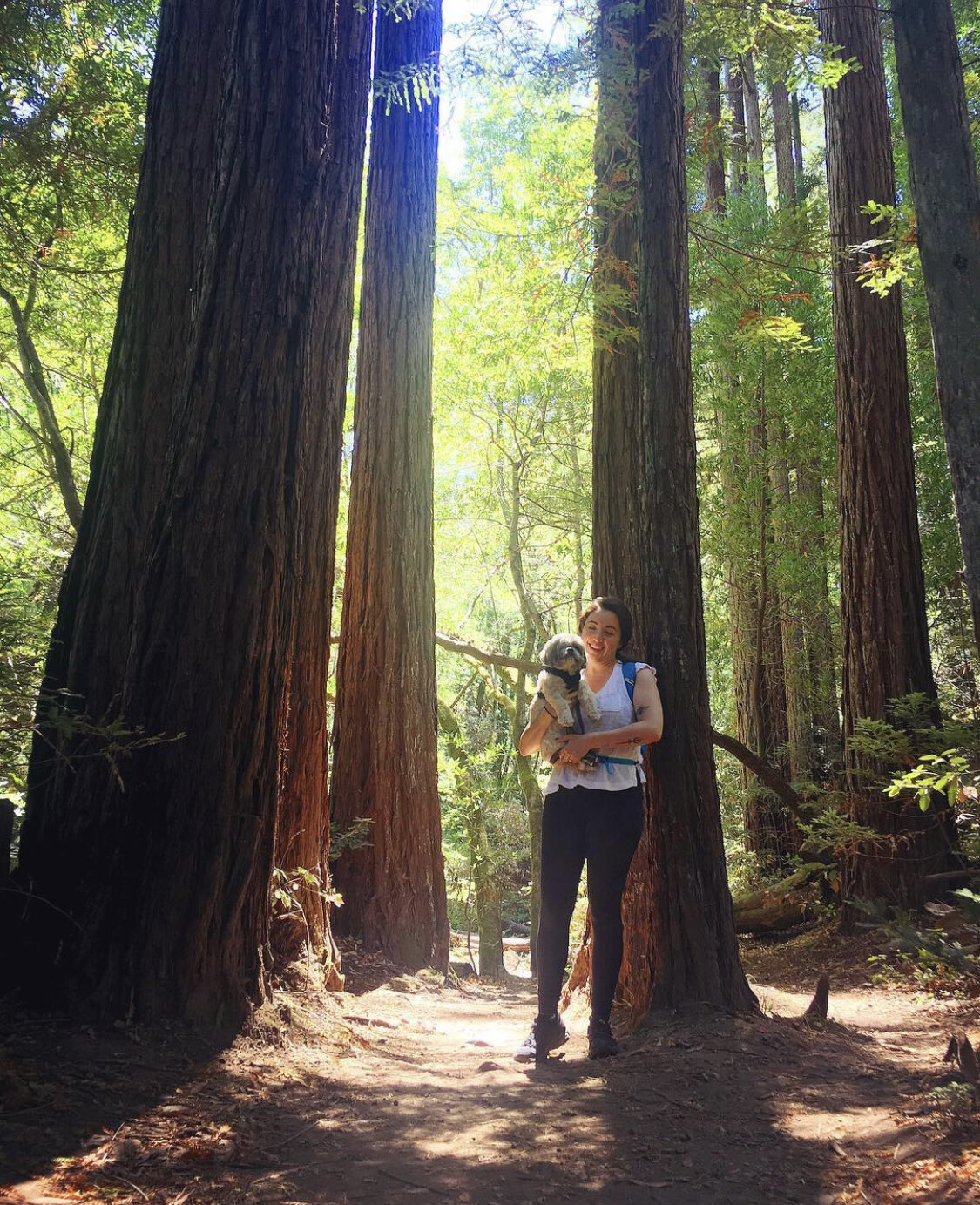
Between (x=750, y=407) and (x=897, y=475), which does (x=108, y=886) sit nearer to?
(x=897, y=475)

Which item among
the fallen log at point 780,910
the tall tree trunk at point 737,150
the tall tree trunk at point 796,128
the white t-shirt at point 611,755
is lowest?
the fallen log at point 780,910

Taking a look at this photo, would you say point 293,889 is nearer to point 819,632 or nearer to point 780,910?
point 780,910

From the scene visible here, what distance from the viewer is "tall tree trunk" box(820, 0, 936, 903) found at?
25.3 feet

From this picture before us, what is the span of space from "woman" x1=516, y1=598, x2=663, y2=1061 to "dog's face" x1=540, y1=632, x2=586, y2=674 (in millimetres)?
242

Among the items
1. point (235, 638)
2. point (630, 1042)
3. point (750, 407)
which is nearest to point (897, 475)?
point (750, 407)

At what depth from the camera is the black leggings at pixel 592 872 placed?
14.2 ft

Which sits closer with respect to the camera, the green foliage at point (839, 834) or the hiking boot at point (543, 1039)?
the hiking boot at point (543, 1039)

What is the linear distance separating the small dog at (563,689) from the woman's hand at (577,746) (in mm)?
33

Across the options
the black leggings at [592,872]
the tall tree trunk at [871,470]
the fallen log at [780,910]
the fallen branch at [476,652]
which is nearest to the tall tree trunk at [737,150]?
→ the tall tree trunk at [871,470]

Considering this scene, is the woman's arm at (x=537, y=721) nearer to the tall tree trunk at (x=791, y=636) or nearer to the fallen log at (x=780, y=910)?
the fallen log at (x=780, y=910)

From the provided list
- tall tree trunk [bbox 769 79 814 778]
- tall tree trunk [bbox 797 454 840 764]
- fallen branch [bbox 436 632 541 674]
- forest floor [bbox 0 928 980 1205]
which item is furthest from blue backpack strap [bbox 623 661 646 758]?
tall tree trunk [bbox 797 454 840 764]

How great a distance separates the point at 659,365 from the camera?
5.09m

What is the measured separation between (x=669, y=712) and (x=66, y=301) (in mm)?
7758

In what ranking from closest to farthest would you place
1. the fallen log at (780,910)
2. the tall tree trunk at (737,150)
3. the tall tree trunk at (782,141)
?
the fallen log at (780,910) → the tall tree trunk at (737,150) → the tall tree trunk at (782,141)
